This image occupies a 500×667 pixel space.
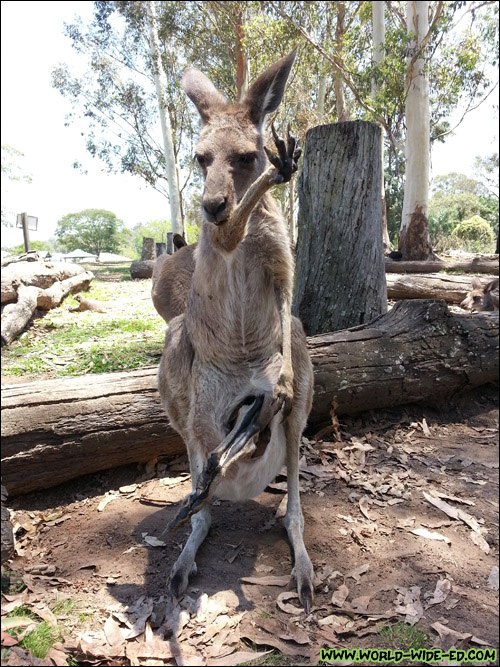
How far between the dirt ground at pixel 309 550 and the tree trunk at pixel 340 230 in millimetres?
1116

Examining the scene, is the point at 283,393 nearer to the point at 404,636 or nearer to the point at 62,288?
the point at 404,636

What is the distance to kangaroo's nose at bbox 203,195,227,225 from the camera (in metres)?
2.03

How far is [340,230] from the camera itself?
154 inches

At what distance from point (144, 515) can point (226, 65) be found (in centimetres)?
291

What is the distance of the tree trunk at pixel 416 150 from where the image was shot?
15.0 ft

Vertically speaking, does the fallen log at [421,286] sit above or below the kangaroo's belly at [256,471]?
above

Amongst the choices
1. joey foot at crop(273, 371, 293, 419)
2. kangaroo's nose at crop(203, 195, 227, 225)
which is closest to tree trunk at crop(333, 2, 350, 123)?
kangaroo's nose at crop(203, 195, 227, 225)

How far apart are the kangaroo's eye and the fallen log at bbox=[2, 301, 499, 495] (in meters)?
1.30

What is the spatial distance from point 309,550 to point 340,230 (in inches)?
98.8

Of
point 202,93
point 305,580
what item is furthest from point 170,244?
point 305,580

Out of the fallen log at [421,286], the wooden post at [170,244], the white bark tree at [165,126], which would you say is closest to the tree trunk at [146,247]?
the wooden post at [170,244]

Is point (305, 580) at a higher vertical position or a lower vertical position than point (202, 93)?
lower

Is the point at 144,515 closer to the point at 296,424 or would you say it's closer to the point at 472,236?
the point at 296,424

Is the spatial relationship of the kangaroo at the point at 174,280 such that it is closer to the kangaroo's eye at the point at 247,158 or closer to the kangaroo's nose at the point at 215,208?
the kangaroo's eye at the point at 247,158
